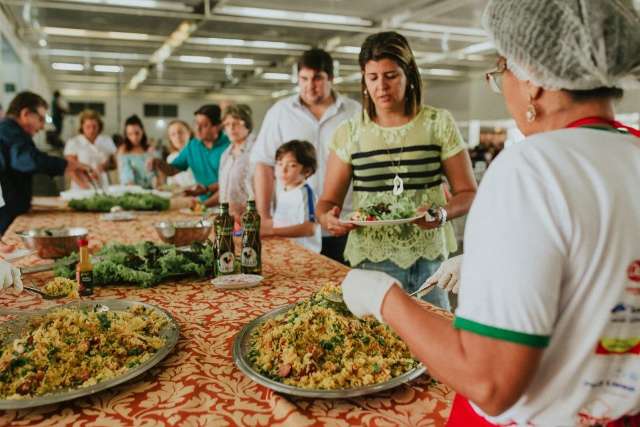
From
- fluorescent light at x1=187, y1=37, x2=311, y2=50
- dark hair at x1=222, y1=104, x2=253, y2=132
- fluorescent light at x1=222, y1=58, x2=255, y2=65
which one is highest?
fluorescent light at x1=222, y1=58, x2=255, y2=65

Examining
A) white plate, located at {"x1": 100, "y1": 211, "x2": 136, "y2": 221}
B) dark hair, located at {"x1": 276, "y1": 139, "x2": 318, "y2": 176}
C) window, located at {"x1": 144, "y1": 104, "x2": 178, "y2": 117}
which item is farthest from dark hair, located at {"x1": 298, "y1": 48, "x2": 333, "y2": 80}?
window, located at {"x1": 144, "y1": 104, "x2": 178, "y2": 117}

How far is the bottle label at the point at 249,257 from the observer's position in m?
1.92

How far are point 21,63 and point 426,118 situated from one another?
10241 millimetres

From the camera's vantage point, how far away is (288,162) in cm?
288

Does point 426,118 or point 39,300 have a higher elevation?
point 426,118

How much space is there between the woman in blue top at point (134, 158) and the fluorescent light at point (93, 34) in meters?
4.08

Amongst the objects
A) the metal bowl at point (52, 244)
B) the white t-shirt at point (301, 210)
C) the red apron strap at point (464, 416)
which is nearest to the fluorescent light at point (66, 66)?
the white t-shirt at point (301, 210)

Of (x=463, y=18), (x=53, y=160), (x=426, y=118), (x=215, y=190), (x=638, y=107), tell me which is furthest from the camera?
(x=638, y=107)

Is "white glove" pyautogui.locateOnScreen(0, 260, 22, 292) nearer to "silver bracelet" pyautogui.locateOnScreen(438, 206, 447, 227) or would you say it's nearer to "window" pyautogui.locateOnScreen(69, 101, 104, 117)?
"silver bracelet" pyautogui.locateOnScreen(438, 206, 447, 227)

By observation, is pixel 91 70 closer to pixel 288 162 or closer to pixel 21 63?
pixel 21 63

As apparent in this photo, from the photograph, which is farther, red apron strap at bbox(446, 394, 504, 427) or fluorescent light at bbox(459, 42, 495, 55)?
fluorescent light at bbox(459, 42, 495, 55)

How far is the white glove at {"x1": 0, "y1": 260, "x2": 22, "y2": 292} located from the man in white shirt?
1.63 m

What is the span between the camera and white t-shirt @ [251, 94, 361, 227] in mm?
3055

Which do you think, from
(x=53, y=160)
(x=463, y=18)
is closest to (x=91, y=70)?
(x=463, y=18)
